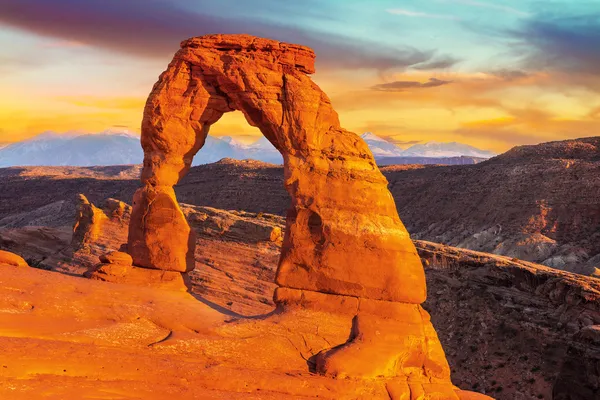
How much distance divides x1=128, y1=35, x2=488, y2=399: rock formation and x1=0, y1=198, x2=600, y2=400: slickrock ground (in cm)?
690

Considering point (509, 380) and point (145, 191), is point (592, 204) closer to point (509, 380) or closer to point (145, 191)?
point (509, 380)

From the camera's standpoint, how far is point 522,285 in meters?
31.7

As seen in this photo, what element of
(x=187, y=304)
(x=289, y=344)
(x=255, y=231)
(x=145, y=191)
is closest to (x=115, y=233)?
(x=255, y=231)

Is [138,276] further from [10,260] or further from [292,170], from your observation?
[292,170]

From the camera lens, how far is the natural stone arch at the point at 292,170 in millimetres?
16766

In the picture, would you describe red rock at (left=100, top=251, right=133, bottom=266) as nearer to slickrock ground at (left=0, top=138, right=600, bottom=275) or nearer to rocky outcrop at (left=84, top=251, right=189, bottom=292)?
rocky outcrop at (left=84, top=251, right=189, bottom=292)

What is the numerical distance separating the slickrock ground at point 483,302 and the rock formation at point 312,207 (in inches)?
272

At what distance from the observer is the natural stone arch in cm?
1677

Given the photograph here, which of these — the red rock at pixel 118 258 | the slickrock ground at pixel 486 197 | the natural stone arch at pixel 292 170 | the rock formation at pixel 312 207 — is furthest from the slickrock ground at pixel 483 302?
the slickrock ground at pixel 486 197

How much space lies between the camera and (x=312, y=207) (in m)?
17.0

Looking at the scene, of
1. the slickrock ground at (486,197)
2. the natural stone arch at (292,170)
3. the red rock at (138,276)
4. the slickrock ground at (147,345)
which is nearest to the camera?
the slickrock ground at (147,345)

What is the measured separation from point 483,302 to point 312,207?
17.6 metres

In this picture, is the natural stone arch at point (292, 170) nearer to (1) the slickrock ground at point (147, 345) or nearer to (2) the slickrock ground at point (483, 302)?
(1) the slickrock ground at point (147, 345)

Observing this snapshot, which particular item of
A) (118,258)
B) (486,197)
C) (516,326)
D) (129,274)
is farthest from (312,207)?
(486,197)
